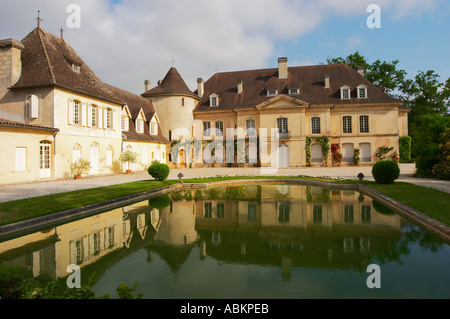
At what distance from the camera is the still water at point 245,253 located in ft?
12.6

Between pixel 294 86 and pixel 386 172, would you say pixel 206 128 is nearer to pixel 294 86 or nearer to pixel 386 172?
pixel 294 86

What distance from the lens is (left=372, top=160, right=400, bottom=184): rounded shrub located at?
44.3ft

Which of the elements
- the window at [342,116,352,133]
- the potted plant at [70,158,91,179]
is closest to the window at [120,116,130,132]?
the potted plant at [70,158,91,179]

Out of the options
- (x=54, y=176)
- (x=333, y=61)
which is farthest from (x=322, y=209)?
(x=333, y=61)

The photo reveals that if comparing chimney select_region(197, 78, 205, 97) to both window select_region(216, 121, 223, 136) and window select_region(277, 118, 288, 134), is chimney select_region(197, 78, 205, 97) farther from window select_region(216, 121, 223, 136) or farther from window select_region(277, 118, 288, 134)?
window select_region(277, 118, 288, 134)

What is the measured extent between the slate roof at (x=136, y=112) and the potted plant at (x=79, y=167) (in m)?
5.44

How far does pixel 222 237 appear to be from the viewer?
20.4 ft

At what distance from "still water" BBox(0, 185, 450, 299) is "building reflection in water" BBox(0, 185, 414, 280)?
0.02 m

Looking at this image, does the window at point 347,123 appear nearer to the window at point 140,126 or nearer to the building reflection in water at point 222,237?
the window at point 140,126

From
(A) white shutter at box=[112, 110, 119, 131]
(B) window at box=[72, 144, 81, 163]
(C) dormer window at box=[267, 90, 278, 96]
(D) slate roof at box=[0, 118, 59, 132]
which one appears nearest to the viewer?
(D) slate roof at box=[0, 118, 59, 132]

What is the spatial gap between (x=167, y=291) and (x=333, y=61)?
1729 inches

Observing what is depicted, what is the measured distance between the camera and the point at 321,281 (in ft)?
13.0

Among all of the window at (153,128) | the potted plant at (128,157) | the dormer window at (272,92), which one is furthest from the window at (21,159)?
the dormer window at (272,92)
